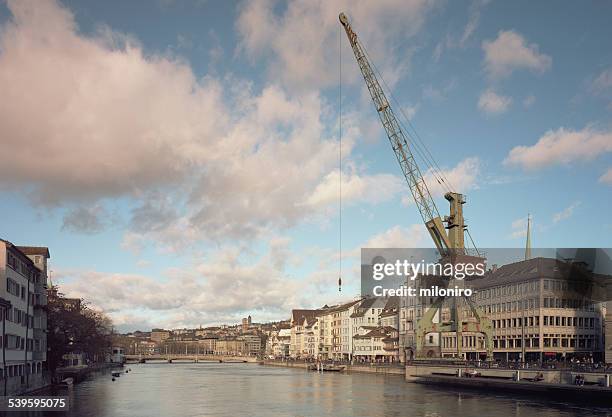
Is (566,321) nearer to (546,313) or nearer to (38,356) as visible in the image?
(546,313)

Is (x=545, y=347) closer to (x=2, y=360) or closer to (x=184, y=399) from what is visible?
(x=184, y=399)

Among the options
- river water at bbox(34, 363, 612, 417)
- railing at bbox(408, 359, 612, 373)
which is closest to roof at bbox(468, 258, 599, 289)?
railing at bbox(408, 359, 612, 373)

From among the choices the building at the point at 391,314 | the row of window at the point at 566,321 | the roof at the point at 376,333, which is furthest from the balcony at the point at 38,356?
the roof at the point at 376,333

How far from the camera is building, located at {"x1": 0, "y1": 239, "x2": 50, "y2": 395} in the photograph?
72.4 metres

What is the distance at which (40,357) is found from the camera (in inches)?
3755

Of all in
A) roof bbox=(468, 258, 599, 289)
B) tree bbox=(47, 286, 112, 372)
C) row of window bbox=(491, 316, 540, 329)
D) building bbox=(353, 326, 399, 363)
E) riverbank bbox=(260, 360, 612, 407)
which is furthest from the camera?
building bbox=(353, 326, 399, 363)

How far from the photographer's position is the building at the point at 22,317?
7238 cm

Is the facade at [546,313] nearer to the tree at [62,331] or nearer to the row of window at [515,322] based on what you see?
the row of window at [515,322]

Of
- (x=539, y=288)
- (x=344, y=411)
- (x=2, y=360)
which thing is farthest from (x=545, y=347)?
(x=2, y=360)

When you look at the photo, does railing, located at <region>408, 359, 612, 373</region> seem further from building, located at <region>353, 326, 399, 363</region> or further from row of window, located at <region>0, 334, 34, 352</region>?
row of window, located at <region>0, 334, 34, 352</region>

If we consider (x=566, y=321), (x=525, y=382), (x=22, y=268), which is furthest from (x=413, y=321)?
(x=22, y=268)

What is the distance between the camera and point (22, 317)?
83250 mm

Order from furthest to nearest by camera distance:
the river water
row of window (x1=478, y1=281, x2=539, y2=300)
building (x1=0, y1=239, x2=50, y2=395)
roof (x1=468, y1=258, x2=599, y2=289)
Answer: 1. row of window (x1=478, y1=281, x2=539, y2=300)
2. roof (x1=468, y1=258, x2=599, y2=289)
3. building (x1=0, y1=239, x2=50, y2=395)
4. the river water

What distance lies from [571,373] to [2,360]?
207 feet
